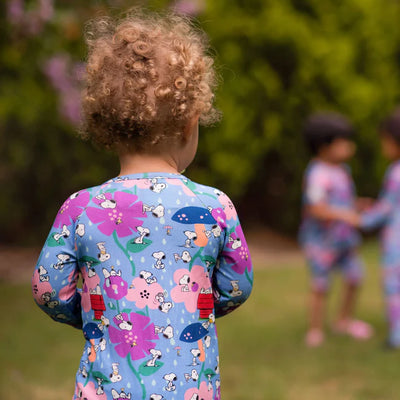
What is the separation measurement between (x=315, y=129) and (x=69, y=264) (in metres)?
3.23

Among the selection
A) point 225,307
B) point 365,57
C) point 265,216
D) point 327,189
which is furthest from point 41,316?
point 365,57

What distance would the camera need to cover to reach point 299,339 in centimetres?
483

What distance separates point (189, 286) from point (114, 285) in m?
0.19

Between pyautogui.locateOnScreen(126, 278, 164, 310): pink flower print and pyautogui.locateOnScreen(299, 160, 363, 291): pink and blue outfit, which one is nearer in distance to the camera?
pyautogui.locateOnScreen(126, 278, 164, 310): pink flower print

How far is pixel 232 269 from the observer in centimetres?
184

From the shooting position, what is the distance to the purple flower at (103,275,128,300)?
1.70 m

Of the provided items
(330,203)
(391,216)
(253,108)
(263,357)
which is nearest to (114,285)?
(263,357)

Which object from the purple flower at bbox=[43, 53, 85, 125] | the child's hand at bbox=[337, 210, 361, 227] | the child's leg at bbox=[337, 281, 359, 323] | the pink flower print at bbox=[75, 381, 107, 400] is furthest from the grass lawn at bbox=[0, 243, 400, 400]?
the pink flower print at bbox=[75, 381, 107, 400]

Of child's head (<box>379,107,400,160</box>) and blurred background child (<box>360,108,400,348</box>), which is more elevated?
child's head (<box>379,107,400,160</box>)

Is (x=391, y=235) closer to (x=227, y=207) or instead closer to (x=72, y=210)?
(x=227, y=207)

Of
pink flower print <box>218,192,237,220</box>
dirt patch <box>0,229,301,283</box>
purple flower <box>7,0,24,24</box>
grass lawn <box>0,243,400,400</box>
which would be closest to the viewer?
pink flower print <box>218,192,237,220</box>

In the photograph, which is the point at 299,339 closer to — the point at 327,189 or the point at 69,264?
the point at 327,189

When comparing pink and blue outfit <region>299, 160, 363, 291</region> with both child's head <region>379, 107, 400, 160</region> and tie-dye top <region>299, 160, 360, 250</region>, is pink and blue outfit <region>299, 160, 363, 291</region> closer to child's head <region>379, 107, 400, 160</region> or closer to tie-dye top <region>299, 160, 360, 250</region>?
tie-dye top <region>299, 160, 360, 250</region>

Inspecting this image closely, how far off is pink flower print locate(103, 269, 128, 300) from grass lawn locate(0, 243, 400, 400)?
7.13 feet
